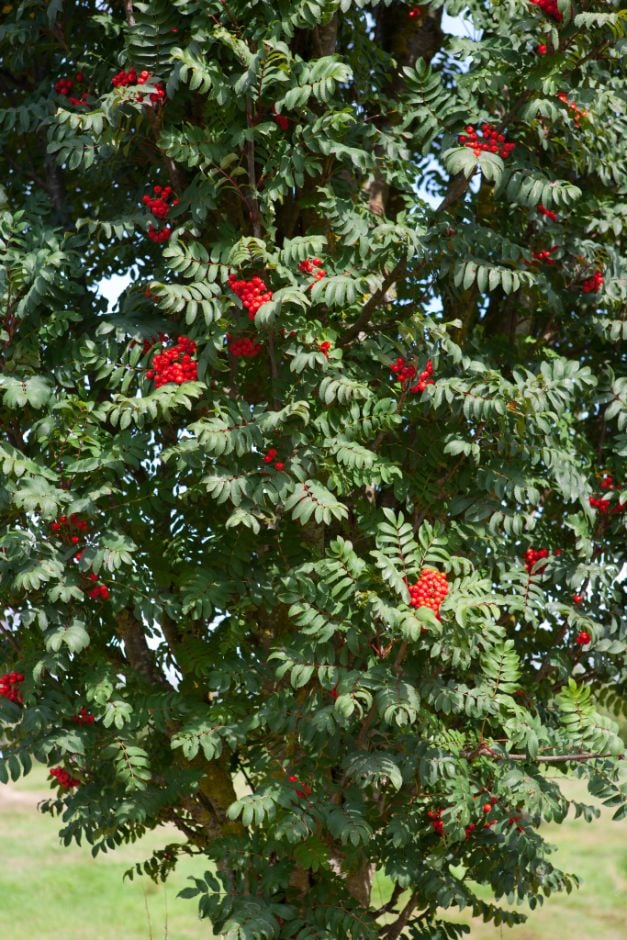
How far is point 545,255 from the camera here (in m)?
4.39

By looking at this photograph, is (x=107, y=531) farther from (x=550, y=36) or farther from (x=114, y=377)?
(x=550, y=36)

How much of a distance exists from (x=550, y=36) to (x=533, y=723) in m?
2.38

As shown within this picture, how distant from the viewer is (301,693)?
4.27 m

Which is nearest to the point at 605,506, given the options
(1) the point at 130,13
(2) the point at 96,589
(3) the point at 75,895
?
(2) the point at 96,589

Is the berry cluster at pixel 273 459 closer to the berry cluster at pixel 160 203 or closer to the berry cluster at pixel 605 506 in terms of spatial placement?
the berry cluster at pixel 160 203

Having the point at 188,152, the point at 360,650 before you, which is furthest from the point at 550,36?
the point at 360,650

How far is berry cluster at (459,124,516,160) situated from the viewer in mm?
3628

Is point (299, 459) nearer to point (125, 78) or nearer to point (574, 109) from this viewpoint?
point (125, 78)

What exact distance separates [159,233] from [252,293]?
2.04ft

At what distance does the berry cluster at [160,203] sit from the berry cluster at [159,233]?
5 centimetres

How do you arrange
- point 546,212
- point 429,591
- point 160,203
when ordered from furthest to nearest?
1. point 546,212
2. point 160,203
3. point 429,591

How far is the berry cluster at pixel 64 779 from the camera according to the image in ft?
13.5

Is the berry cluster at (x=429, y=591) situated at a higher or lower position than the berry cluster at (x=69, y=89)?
lower

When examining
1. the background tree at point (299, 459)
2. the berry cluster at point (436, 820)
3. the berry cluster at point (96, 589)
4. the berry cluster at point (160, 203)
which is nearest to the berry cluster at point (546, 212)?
the background tree at point (299, 459)
